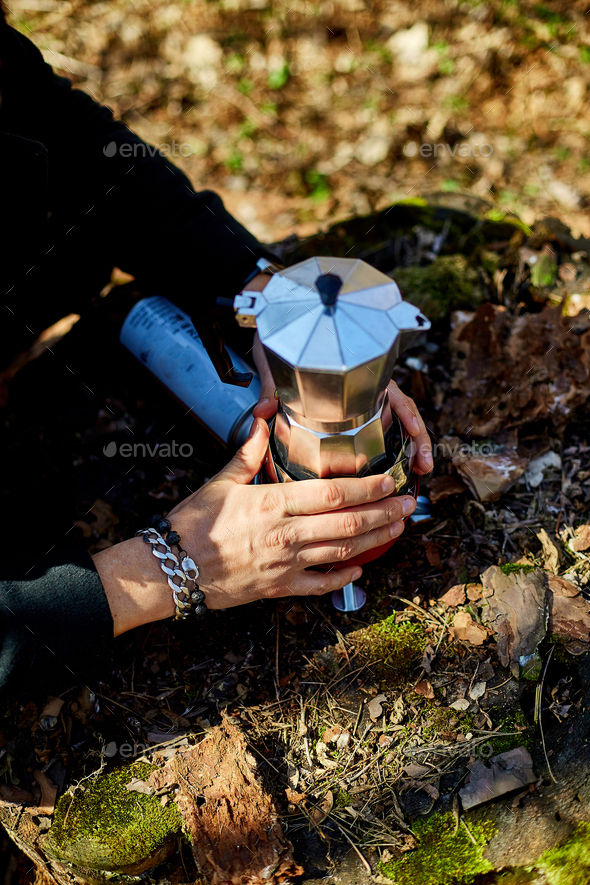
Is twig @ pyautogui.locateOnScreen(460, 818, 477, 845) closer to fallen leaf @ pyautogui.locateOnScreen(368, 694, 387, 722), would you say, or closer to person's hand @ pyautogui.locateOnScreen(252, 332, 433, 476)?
fallen leaf @ pyautogui.locateOnScreen(368, 694, 387, 722)

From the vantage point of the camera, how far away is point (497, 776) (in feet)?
4.57

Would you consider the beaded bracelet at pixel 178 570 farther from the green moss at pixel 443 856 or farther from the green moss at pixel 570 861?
the green moss at pixel 570 861

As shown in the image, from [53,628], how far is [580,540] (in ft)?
4.79

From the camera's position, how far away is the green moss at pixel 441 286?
88.4 inches

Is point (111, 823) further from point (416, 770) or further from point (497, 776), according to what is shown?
point (497, 776)

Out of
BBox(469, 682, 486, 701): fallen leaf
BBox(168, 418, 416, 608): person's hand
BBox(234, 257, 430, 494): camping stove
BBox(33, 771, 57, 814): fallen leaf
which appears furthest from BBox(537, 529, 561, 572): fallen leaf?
BBox(33, 771, 57, 814): fallen leaf

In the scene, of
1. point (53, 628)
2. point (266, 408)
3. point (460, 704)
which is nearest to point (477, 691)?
point (460, 704)

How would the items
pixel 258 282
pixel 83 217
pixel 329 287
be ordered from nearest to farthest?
pixel 329 287
pixel 258 282
pixel 83 217

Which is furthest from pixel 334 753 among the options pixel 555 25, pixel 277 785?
pixel 555 25

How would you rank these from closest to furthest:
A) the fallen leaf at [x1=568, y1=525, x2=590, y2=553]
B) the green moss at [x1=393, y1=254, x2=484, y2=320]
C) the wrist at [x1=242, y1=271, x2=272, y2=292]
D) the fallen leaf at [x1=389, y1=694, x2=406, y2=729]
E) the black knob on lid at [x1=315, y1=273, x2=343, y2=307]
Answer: the black knob on lid at [x1=315, y1=273, x2=343, y2=307], the fallen leaf at [x1=389, y1=694, x2=406, y2=729], the fallen leaf at [x1=568, y1=525, x2=590, y2=553], the wrist at [x1=242, y1=271, x2=272, y2=292], the green moss at [x1=393, y1=254, x2=484, y2=320]

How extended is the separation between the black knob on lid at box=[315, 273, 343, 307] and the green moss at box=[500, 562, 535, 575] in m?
0.99

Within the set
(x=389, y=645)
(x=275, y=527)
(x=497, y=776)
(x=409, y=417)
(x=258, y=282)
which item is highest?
(x=258, y=282)

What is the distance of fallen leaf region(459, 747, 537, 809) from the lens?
1377mm

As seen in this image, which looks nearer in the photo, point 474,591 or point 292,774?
point 292,774
